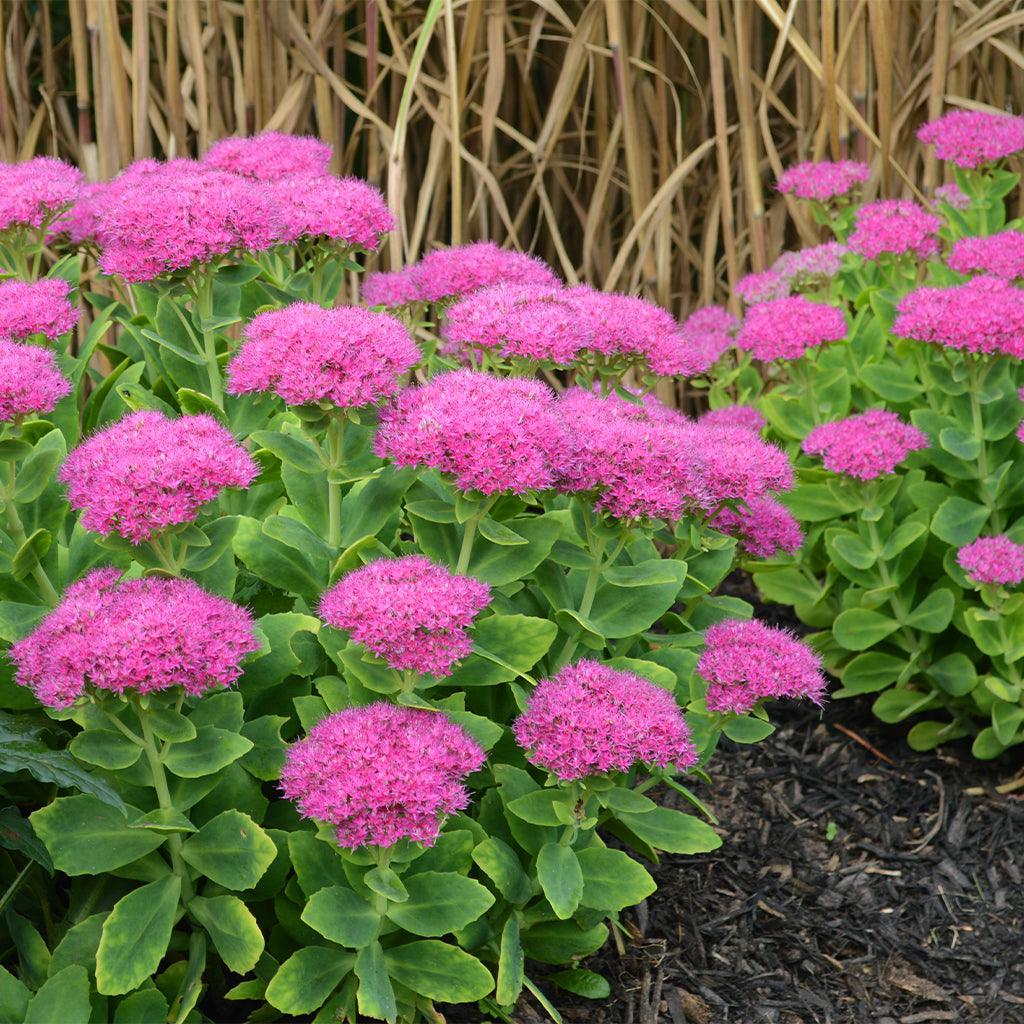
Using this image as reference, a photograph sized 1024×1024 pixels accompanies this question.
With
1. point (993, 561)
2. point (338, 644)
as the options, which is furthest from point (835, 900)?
point (338, 644)

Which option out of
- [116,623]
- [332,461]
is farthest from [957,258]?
[116,623]

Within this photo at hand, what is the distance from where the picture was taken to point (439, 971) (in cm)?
170

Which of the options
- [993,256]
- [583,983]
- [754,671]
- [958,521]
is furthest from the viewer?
[993,256]

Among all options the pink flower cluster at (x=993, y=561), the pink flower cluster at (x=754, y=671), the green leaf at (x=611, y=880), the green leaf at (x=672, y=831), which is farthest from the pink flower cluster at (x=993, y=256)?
the green leaf at (x=611, y=880)

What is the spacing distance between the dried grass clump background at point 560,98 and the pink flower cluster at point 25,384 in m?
1.17

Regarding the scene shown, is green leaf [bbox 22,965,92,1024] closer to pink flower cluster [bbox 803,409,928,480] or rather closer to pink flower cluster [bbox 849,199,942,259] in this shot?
pink flower cluster [bbox 803,409,928,480]

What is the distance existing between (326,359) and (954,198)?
189 centimetres

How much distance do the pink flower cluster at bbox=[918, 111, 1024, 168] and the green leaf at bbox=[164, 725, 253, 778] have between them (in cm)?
197

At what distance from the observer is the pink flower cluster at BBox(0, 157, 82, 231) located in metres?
2.14

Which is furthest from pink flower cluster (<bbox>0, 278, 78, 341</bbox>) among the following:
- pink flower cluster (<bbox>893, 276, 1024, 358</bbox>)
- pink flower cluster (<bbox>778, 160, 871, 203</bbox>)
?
pink flower cluster (<bbox>778, 160, 871, 203</bbox>)

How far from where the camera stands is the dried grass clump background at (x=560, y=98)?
314 cm

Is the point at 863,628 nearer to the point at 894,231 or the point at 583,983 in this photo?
the point at 894,231

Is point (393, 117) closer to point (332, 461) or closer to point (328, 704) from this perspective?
point (332, 461)

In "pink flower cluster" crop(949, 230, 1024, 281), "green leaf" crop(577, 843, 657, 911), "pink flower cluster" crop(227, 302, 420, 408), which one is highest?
"pink flower cluster" crop(227, 302, 420, 408)
